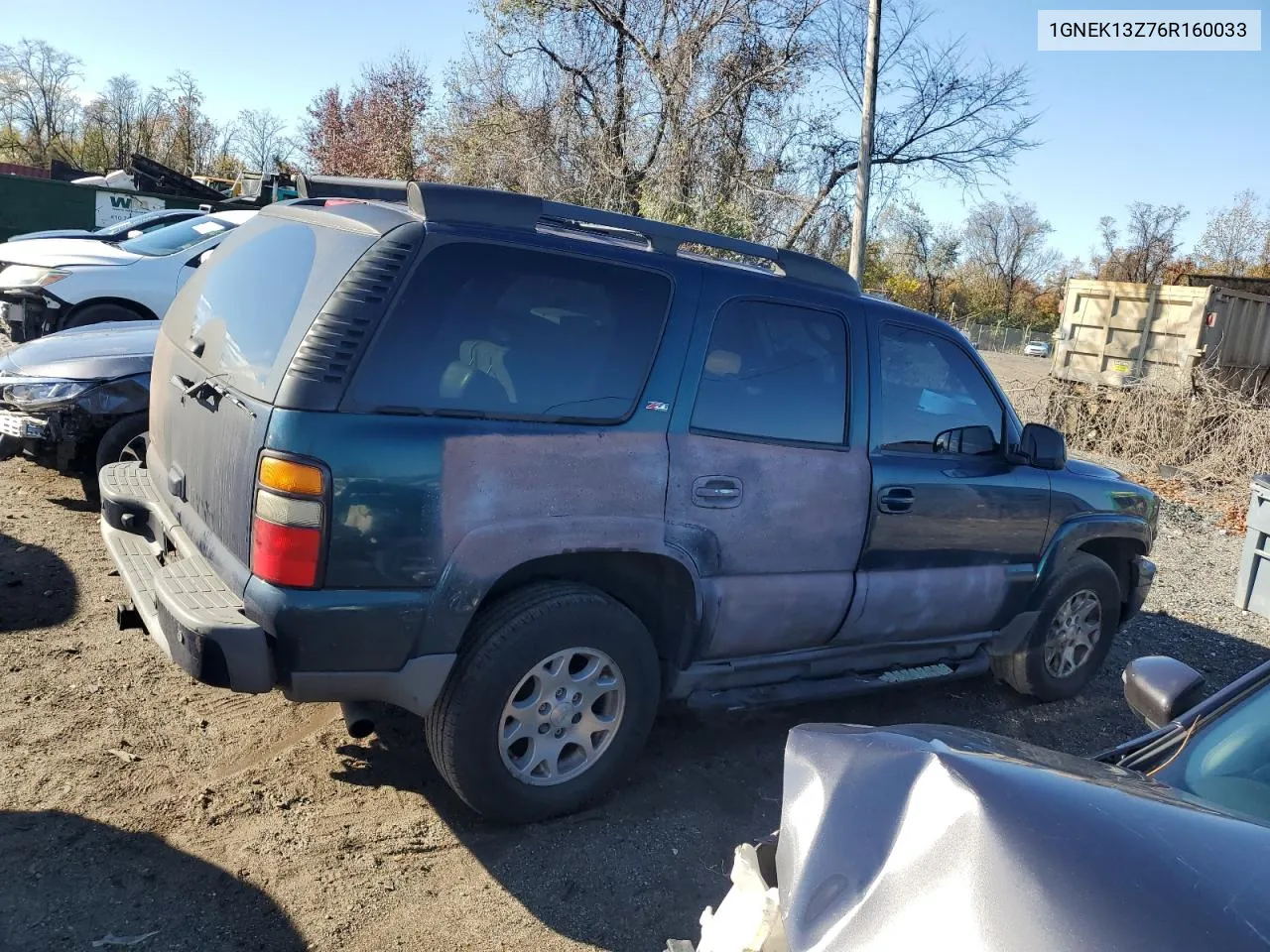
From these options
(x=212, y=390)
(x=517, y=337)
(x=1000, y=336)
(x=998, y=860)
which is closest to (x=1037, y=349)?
(x=1000, y=336)

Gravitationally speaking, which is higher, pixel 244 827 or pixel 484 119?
pixel 484 119

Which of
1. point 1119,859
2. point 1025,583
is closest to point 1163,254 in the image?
point 1025,583

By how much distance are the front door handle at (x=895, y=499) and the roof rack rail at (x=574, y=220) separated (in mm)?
863

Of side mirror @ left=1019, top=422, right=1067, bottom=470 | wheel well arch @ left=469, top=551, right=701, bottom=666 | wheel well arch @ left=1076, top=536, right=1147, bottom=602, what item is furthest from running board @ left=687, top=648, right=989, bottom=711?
wheel well arch @ left=1076, top=536, right=1147, bottom=602

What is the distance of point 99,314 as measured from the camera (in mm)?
9148

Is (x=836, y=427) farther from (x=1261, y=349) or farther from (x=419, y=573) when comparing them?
(x=1261, y=349)

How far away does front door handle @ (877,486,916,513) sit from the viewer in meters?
4.14

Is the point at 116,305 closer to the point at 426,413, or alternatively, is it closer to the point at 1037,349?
the point at 426,413

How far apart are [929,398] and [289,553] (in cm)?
286

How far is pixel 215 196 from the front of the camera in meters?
21.6

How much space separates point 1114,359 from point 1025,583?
11088 mm

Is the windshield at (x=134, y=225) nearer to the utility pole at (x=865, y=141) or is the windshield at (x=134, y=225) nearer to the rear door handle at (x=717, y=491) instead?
the utility pole at (x=865, y=141)

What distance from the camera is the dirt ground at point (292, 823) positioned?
9.54 feet

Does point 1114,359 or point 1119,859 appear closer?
point 1119,859
